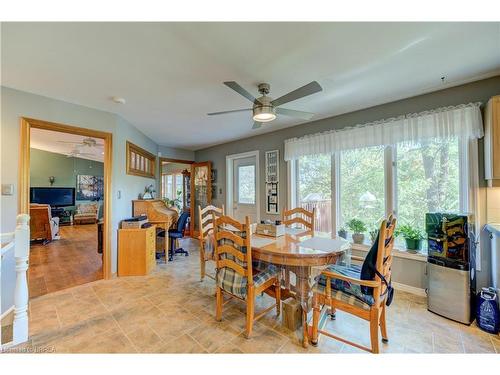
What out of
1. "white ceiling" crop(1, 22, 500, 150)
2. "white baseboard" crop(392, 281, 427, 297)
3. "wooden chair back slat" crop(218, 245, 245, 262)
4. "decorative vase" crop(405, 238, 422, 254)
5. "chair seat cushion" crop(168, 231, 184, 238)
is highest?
"white ceiling" crop(1, 22, 500, 150)

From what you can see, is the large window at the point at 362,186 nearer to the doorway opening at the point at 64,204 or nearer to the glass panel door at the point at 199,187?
the glass panel door at the point at 199,187

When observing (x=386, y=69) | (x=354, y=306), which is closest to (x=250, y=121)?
(x=386, y=69)

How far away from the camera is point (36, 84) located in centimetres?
226

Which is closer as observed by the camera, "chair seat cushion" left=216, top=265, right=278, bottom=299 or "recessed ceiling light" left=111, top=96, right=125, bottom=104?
"chair seat cushion" left=216, top=265, right=278, bottom=299

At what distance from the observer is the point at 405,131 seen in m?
2.62

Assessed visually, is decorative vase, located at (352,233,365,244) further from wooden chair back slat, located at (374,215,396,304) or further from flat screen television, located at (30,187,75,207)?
flat screen television, located at (30,187,75,207)

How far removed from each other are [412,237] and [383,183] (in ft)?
2.46

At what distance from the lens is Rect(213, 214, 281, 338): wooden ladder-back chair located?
5.82 feet

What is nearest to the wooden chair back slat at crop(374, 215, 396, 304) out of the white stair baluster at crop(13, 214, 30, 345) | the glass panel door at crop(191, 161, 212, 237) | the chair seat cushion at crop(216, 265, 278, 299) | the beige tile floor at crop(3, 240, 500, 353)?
the beige tile floor at crop(3, 240, 500, 353)

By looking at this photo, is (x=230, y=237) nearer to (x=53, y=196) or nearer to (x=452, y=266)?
(x=452, y=266)

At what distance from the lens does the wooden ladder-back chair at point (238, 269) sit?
178 centimetres

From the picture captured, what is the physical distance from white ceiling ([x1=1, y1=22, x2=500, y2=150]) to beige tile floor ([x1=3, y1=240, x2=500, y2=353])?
237 cm

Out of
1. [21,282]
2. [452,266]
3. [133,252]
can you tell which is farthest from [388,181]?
[21,282]
